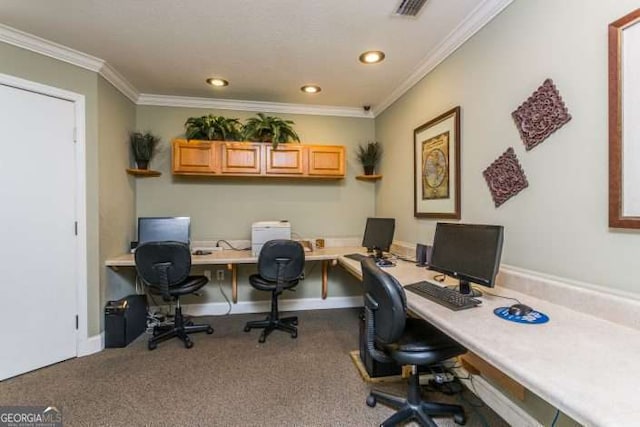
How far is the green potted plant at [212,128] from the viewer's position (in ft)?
10.8

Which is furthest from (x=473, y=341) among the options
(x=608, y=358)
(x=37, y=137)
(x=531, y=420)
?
(x=37, y=137)

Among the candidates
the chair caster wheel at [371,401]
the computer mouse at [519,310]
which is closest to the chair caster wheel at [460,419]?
the chair caster wheel at [371,401]

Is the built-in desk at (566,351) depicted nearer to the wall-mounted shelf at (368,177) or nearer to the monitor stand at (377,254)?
the monitor stand at (377,254)

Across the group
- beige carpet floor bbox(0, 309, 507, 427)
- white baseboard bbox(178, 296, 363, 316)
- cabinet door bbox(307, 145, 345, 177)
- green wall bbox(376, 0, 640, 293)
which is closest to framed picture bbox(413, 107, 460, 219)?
green wall bbox(376, 0, 640, 293)

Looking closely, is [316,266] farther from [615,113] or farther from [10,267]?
[615,113]

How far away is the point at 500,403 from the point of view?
71.7 inches

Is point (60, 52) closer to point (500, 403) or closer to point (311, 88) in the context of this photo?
point (311, 88)

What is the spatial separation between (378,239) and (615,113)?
2.00 m

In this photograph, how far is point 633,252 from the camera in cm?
121

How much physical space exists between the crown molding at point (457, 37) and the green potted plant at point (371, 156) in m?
0.78

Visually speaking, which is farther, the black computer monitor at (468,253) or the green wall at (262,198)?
the green wall at (262,198)

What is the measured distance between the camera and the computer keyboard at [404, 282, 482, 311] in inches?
59.4

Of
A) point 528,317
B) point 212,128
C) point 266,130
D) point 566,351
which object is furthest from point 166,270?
point 566,351

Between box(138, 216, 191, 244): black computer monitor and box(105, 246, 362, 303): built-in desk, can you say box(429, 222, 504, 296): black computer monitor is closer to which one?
box(105, 246, 362, 303): built-in desk
